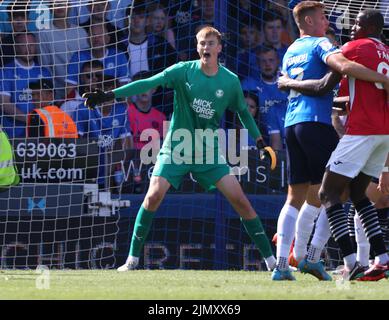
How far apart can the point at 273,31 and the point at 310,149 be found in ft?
17.7

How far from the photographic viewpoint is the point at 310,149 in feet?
26.7

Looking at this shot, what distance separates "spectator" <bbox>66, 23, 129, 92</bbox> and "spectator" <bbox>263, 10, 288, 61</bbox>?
1724 millimetres

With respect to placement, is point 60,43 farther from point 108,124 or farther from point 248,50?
point 248,50

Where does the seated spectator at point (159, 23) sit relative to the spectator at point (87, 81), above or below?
above

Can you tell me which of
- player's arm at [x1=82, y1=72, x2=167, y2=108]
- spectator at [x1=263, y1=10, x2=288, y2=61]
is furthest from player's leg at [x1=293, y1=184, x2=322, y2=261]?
spectator at [x1=263, y1=10, x2=288, y2=61]

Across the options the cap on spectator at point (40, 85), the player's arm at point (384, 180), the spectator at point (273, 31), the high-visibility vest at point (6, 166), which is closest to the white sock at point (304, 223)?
the player's arm at point (384, 180)

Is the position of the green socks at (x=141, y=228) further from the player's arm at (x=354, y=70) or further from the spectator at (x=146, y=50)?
the spectator at (x=146, y=50)

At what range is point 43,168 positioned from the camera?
459 inches

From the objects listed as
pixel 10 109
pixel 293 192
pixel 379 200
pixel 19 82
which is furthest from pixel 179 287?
pixel 19 82

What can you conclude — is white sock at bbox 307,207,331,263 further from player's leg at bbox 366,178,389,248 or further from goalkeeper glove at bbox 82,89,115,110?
goalkeeper glove at bbox 82,89,115,110

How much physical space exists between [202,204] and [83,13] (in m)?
3.31

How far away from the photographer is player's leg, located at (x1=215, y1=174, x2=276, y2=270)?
364 inches

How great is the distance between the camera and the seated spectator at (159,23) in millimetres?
13109

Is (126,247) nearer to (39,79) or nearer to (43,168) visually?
(43,168)
